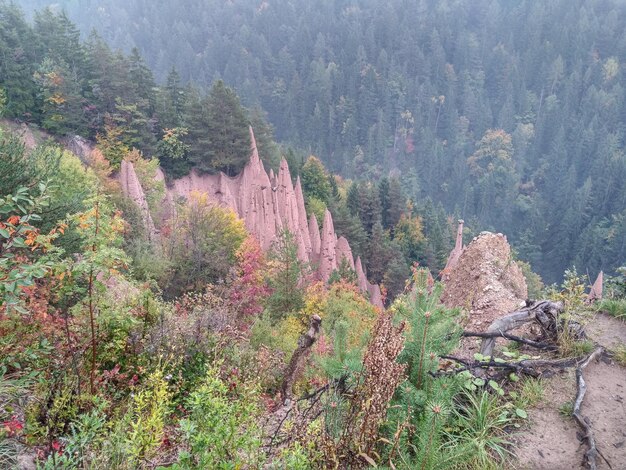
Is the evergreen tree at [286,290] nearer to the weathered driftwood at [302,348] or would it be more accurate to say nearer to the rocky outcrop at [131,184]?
the rocky outcrop at [131,184]

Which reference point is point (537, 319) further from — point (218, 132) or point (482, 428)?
point (218, 132)

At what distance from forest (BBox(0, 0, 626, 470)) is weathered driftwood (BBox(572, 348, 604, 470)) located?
0.14 feet

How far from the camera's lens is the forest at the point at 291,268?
3250 millimetres

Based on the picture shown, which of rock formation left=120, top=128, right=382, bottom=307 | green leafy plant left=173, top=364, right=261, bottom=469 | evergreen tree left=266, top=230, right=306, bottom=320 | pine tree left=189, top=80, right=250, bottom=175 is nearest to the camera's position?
green leafy plant left=173, top=364, right=261, bottom=469

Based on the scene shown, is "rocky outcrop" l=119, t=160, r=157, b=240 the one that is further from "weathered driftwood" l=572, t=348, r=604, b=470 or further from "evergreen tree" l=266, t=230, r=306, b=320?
"weathered driftwood" l=572, t=348, r=604, b=470

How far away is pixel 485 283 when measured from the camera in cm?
798

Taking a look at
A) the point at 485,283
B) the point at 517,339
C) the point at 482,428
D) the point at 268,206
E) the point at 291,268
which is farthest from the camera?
the point at 268,206

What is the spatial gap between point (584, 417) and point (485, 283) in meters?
4.31

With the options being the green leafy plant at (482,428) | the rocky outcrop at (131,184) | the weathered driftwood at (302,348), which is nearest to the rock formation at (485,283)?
the weathered driftwood at (302,348)

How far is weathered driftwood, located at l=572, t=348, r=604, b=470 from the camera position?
3357 millimetres

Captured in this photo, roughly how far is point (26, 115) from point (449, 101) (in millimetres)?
94638

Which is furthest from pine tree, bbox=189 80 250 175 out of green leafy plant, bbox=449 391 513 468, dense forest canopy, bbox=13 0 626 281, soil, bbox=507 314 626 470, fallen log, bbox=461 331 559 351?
dense forest canopy, bbox=13 0 626 281

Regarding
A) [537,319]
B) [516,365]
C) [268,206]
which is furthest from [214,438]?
[268,206]

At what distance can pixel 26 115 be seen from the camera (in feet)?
87.6
